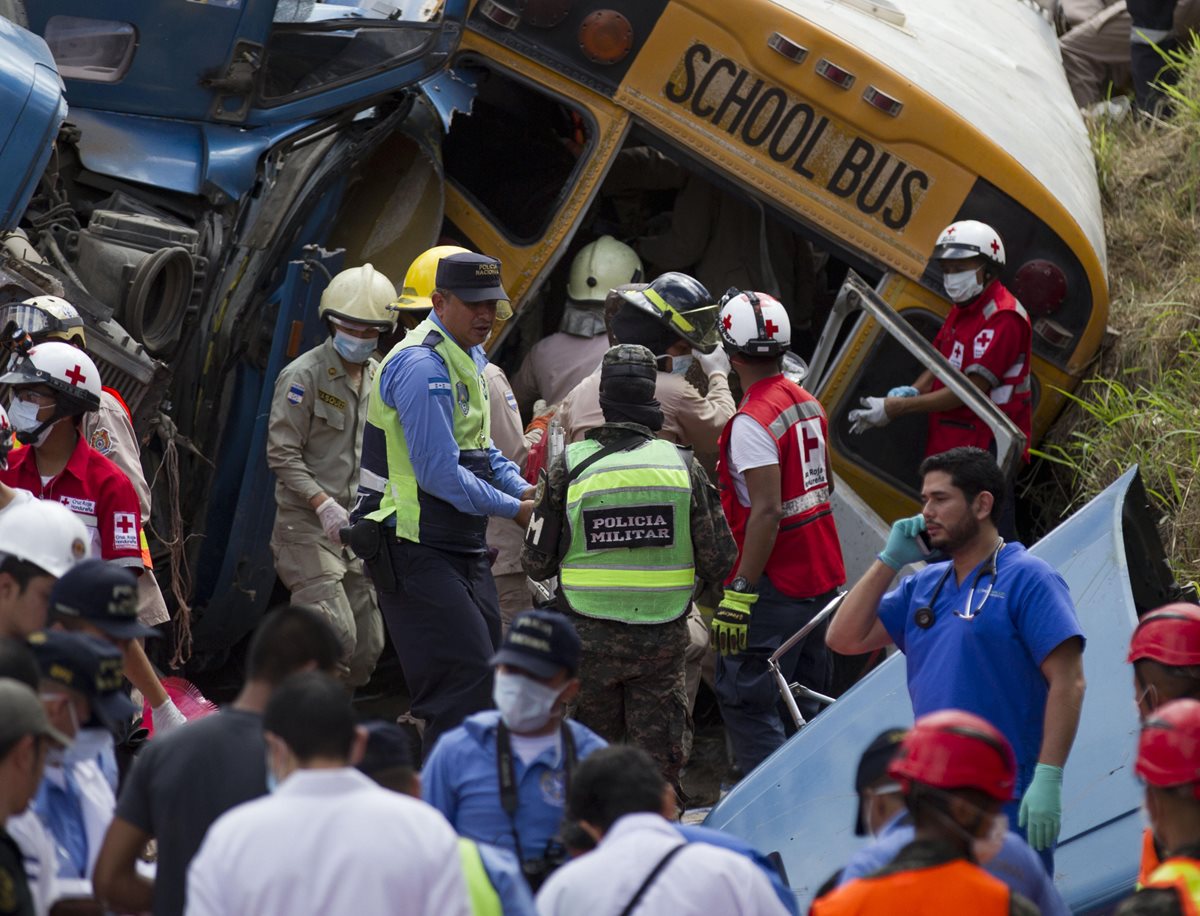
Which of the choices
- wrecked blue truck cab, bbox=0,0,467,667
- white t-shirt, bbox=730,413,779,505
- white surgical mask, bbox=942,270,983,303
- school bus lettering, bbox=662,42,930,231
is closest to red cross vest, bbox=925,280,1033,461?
white surgical mask, bbox=942,270,983,303

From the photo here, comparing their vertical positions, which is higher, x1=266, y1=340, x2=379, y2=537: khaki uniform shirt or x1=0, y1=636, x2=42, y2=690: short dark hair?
x1=0, y1=636, x2=42, y2=690: short dark hair

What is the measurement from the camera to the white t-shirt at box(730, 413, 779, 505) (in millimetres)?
6066

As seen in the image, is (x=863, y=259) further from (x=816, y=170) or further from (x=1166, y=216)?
(x=1166, y=216)

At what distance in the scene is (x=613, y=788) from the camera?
3.22m

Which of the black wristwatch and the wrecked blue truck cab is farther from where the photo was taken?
the wrecked blue truck cab

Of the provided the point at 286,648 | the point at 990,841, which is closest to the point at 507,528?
the point at 286,648

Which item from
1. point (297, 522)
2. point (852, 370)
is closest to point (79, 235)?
point (297, 522)

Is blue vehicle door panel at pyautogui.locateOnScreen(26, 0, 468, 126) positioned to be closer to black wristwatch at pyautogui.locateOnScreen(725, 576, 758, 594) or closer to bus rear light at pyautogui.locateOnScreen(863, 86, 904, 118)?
bus rear light at pyautogui.locateOnScreen(863, 86, 904, 118)

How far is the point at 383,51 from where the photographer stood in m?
7.32

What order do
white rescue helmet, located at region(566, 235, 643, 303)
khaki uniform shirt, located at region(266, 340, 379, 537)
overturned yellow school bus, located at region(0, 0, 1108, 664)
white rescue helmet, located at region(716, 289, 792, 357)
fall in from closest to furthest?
white rescue helmet, located at region(716, 289, 792, 357) < overturned yellow school bus, located at region(0, 0, 1108, 664) < khaki uniform shirt, located at region(266, 340, 379, 537) < white rescue helmet, located at region(566, 235, 643, 303)

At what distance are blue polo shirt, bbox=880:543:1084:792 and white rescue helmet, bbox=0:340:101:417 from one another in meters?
2.44

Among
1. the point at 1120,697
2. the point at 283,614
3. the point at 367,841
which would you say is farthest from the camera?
the point at 1120,697

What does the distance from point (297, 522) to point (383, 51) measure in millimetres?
Answer: 1900

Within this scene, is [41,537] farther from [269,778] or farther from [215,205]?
[215,205]
